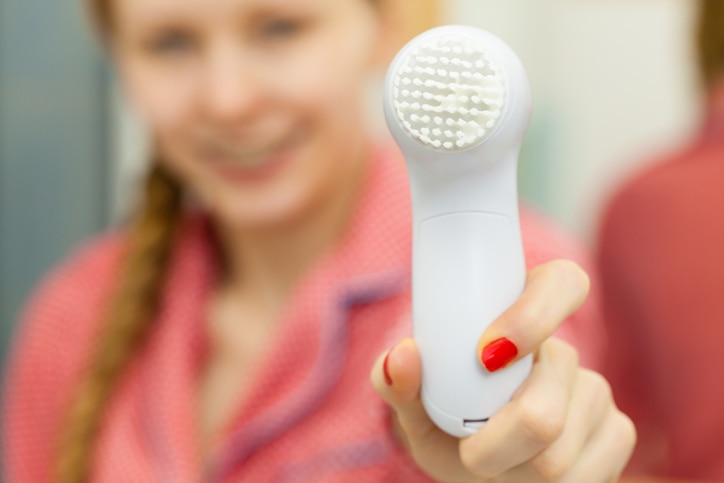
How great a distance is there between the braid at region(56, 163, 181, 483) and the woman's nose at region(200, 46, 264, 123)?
0.14 metres

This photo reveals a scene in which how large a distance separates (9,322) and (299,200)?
1.31 ft

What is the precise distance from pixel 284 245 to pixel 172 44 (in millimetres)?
147

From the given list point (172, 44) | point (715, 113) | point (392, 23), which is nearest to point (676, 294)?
point (715, 113)

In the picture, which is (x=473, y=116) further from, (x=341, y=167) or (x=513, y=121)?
(x=341, y=167)

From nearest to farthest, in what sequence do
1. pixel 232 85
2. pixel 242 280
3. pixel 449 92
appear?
pixel 449 92 → pixel 232 85 → pixel 242 280

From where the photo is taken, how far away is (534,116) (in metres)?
1.26

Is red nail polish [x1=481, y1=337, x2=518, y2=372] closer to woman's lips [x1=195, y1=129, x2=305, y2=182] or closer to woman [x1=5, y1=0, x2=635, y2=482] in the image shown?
woman [x1=5, y1=0, x2=635, y2=482]

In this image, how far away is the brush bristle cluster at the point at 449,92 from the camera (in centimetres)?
22

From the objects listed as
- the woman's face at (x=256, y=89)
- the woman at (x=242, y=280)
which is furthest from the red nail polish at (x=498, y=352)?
the woman's face at (x=256, y=89)

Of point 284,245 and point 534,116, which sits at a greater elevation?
point 284,245

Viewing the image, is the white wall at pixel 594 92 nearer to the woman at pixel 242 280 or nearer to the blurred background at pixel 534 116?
the blurred background at pixel 534 116

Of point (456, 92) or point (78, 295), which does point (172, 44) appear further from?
point (456, 92)

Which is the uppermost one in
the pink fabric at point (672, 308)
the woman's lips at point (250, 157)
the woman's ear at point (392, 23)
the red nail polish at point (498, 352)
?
the red nail polish at point (498, 352)

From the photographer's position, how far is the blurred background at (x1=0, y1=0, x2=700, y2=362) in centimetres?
78
